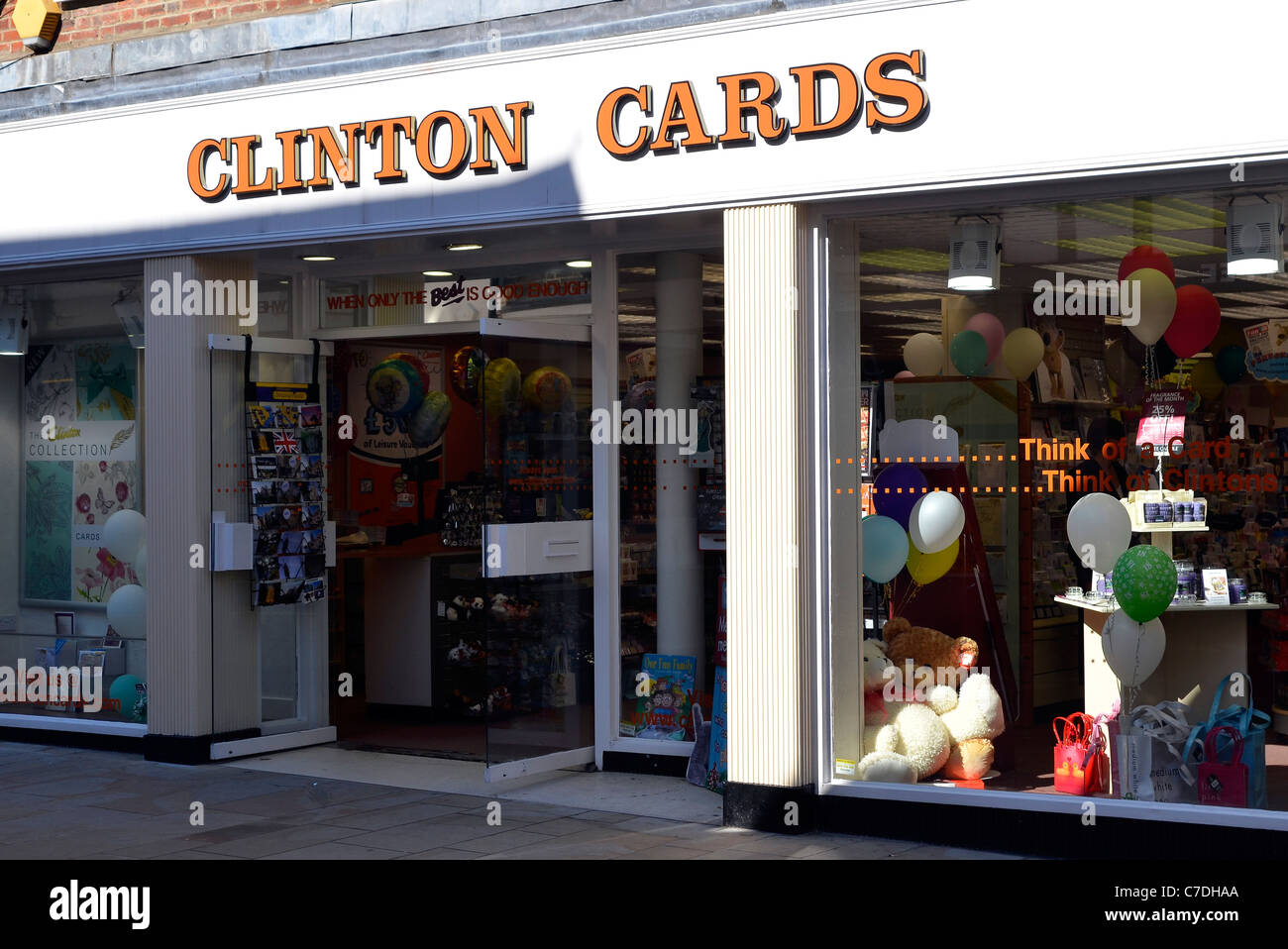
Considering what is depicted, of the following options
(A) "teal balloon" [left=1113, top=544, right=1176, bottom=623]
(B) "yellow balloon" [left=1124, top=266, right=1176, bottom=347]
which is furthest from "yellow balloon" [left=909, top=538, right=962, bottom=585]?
(B) "yellow balloon" [left=1124, top=266, right=1176, bottom=347]

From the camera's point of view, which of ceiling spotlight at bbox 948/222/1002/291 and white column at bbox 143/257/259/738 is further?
white column at bbox 143/257/259/738

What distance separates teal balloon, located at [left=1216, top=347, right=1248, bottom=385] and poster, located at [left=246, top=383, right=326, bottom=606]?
532 cm

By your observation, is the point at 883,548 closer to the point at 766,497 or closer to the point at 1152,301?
the point at 766,497

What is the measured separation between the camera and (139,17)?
9.18 m

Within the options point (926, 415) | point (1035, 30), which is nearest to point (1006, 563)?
point (926, 415)

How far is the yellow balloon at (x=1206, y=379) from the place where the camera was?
7352mm

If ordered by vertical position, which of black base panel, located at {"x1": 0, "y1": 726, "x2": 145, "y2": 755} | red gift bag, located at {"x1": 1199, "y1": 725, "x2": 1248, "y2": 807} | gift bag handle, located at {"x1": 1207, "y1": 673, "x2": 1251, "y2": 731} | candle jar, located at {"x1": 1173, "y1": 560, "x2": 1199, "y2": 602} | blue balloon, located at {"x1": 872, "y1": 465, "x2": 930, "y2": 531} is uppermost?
blue balloon, located at {"x1": 872, "y1": 465, "x2": 930, "y2": 531}

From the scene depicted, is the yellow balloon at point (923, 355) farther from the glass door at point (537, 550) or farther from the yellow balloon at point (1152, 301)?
the glass door at point (537, 550)

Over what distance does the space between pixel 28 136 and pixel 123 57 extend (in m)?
0.85

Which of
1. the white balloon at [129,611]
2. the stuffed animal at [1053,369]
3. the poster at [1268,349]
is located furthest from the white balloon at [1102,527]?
the white balloon at [129,611]

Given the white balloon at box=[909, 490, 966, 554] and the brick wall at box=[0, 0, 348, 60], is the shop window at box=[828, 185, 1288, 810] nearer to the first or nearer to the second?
the white balloon at box=[909, 490, 966, 554]

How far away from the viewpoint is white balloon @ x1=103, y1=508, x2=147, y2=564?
32.0 ft

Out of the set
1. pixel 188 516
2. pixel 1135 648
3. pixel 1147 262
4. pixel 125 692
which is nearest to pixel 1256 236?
pixel 1147 262
